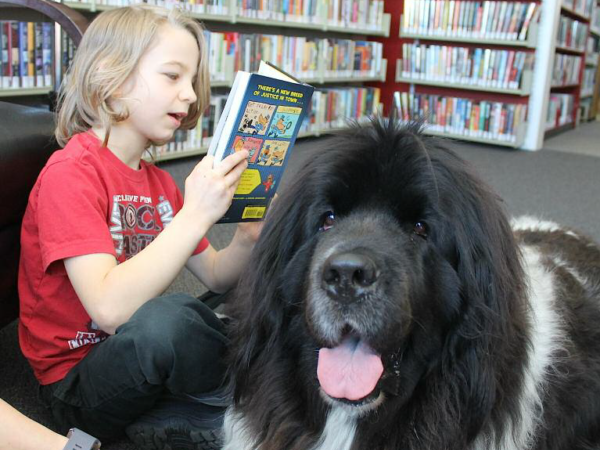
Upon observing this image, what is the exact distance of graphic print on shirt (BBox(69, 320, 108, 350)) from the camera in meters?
1.41

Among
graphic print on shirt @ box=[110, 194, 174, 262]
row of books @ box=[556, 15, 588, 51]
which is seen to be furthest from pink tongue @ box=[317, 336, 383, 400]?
row of books @ box=[556, 15, 588, 51]

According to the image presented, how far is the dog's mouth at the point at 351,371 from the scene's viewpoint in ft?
3.24

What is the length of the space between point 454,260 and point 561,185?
3.93 meters

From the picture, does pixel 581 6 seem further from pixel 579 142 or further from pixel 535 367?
pixel 535 367

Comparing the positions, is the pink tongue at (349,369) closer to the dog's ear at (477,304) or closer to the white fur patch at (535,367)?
the dog's ear at (477,304)

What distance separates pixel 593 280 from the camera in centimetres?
155

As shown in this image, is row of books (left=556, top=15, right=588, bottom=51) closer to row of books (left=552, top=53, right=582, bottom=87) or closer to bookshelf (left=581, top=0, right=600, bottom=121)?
row of books (left=552, top=53, right=582, bottom=87)

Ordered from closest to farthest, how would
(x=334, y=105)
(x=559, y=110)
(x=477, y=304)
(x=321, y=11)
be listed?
(x=477, y=304) → (x=321, y=11) → (x=334, y=105) → (x=559, y=110)

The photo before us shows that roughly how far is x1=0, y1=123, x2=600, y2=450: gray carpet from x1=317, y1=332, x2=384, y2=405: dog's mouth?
0.39 m

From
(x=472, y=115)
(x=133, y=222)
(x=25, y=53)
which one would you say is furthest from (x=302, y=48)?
(x=133, y=222)

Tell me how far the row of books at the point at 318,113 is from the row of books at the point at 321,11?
26.4 inches

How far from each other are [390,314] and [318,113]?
5.16m

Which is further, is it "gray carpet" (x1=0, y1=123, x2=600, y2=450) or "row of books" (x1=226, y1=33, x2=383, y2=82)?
"row of books" (x1=226, y1=33, x2=383, y2=82)

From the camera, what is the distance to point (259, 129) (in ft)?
4.32
